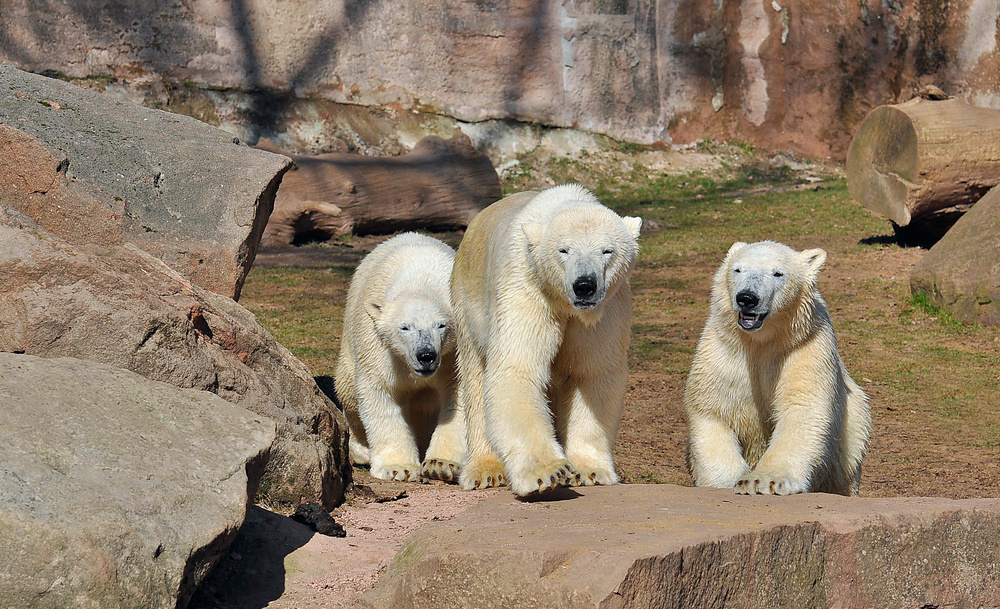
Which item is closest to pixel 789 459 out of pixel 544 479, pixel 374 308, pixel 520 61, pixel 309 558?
pixel 544 479

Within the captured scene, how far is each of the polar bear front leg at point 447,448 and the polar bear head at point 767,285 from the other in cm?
137

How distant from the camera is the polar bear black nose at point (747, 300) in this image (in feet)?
12.3

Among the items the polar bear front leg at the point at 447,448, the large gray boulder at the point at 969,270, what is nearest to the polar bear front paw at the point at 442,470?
the polar bear front leg at the point at 447,448

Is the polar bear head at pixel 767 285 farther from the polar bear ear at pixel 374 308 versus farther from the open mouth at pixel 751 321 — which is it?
the polar bear ear at pixel 374 308

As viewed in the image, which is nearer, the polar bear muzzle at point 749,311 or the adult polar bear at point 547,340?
the adult polar bear at point 547,340

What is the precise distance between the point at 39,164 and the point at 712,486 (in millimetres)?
3073

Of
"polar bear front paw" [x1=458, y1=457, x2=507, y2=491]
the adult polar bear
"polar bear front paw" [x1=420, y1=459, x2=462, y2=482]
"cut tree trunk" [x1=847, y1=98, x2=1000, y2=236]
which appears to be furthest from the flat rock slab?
"cut tree trunk" [x1=847, y1=98, x2=1000, y2=236]

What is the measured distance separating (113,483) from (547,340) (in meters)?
1.70

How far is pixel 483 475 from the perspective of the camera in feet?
13.2

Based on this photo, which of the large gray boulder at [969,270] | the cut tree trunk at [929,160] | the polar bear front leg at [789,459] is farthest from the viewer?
the cut tree trunk at [929,160]

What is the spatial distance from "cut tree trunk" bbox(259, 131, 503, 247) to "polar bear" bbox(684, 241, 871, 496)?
687cm

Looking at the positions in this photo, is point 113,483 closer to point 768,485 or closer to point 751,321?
point 768,485

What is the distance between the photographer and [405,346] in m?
4.61

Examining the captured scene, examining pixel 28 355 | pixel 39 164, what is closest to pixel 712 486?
pixel 28 355
